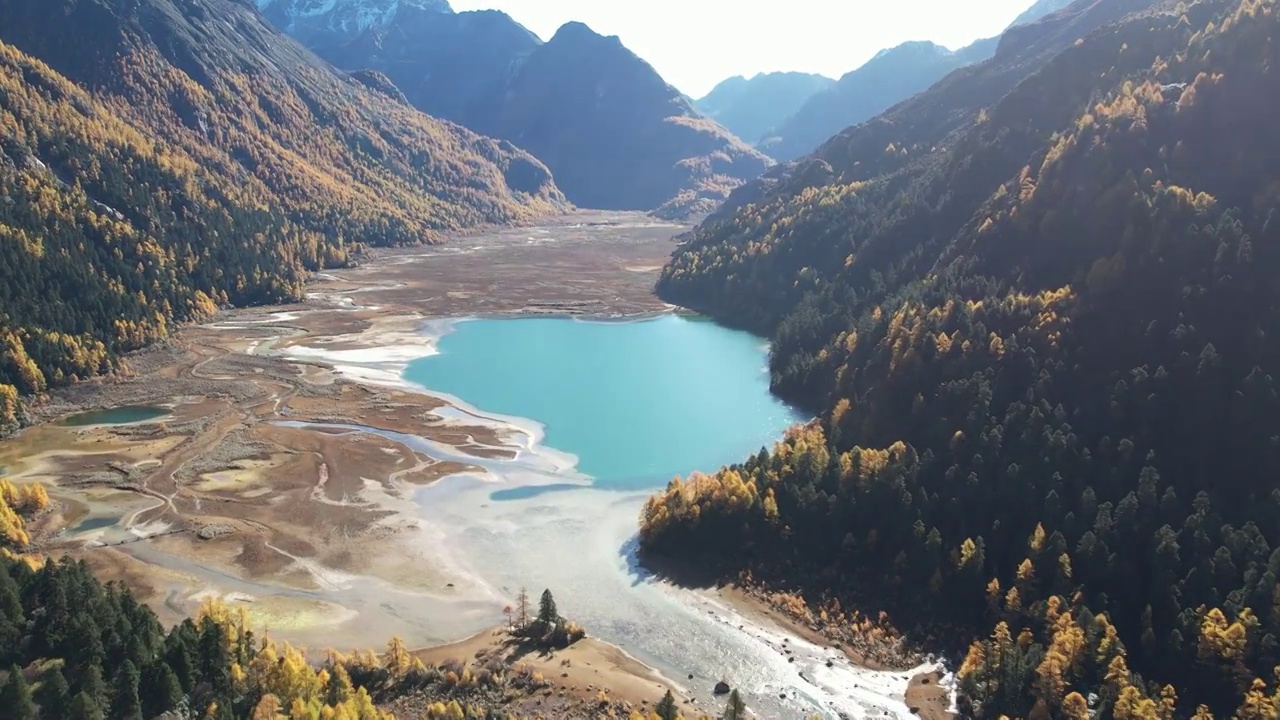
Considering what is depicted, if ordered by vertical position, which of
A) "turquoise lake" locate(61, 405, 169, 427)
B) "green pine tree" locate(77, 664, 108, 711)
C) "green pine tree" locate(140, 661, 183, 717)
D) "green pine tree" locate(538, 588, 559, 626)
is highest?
"turquoise lake" locate(61, 405, 169, 427)

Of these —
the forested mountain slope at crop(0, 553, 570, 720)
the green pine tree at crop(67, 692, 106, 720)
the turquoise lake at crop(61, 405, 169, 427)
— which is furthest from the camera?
the turquoise lake at crop(61, 405, 169, 427)

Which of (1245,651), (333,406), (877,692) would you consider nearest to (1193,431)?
(1245,651)

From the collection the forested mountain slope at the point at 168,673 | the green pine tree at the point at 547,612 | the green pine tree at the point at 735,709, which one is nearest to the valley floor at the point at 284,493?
the green pine tree at the point at 547,612

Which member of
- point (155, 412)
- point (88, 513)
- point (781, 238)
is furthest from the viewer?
point (781, 238)

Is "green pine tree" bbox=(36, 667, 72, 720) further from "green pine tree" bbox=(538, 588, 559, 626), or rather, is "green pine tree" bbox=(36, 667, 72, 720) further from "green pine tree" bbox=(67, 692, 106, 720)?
"green pine tree" bbox=(538, 588, 559, 626)

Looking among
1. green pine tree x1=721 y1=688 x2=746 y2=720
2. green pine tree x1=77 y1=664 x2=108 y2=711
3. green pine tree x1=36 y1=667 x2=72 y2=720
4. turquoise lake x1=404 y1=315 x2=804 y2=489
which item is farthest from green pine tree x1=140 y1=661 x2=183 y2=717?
turquoise lake x1=404 y1=315 x2=804 y2=489

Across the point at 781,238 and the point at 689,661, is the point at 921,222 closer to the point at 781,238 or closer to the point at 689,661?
the point at 781,238

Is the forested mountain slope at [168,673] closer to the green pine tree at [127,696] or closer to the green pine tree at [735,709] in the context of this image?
the green pine tree at [127,696]
